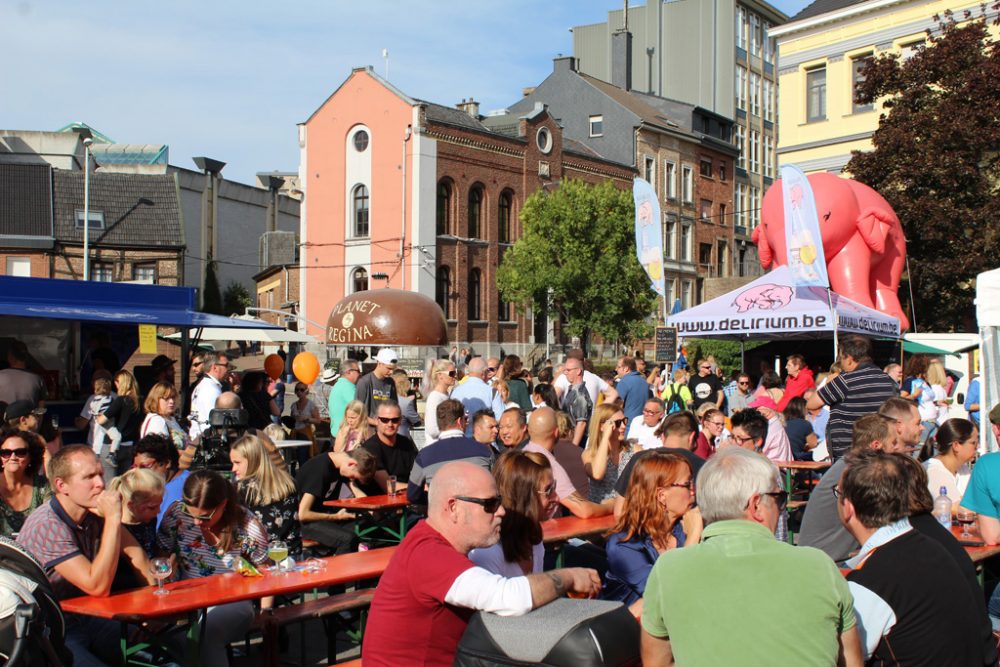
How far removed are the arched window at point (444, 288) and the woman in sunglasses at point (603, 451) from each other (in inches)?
1316

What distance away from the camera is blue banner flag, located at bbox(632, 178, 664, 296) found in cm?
1675

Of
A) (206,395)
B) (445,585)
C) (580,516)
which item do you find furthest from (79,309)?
(445,585)

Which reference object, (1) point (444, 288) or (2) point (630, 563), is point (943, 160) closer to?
(2) point (630, 563)

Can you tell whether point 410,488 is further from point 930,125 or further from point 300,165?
point 300,165

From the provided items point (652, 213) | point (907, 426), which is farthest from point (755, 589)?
point (652, 213)

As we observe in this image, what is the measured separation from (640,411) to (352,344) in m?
6.18

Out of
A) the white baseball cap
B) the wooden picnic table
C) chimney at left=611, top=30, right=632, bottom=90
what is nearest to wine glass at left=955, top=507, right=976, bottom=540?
the wooden picnic table

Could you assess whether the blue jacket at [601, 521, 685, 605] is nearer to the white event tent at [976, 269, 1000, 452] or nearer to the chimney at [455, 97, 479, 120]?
the white event tent at [976, 269, 1000, 452]

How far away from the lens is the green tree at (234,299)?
47.2m

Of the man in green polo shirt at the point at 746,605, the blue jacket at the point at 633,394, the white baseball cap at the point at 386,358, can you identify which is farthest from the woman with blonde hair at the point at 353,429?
the man in green polo shirt at the point at 746,605

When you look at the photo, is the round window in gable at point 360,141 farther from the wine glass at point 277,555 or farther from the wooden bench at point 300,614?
the wine glass at point 277,555

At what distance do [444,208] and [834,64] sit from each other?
54.6 feet

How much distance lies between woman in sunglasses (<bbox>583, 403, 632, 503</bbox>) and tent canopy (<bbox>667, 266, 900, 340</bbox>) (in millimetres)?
6825

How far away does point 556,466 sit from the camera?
23.2ft
